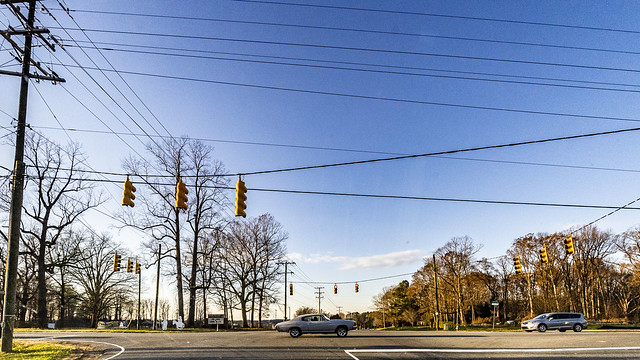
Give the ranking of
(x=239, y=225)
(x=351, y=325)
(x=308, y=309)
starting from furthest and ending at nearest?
(x=308, y=309) → (x=239, y=225) → (x=351, y=325)

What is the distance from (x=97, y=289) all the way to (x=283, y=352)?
188 feet

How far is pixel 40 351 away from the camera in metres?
17.8

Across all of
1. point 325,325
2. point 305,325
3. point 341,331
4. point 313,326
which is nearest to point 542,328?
point 341,331

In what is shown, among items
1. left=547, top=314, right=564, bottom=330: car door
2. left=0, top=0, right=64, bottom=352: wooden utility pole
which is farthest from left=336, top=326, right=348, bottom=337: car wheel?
left=547, top=314, right=564, bottom=330: car door

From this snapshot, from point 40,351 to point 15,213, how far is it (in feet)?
18.9

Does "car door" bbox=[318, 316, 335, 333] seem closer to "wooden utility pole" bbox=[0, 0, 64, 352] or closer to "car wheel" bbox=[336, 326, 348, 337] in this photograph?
"car wheel" bbox=[336, 326, 348, 337]

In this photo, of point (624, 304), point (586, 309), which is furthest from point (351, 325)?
point (624, 304)

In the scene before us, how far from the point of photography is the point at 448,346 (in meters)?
21.5

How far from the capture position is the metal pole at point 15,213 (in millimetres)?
17500

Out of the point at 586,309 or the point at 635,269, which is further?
the point at 586,309

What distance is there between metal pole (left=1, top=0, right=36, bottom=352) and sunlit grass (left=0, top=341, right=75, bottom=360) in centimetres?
79

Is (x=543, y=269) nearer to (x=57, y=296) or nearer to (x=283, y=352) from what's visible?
(x=283, y=352)

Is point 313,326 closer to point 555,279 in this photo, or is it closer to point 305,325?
point 305,325

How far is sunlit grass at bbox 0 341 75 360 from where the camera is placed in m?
16.1
